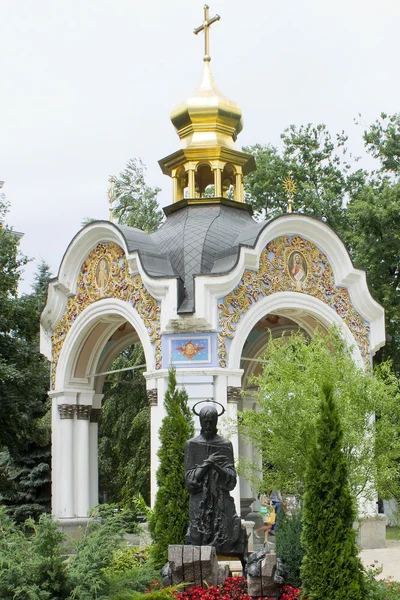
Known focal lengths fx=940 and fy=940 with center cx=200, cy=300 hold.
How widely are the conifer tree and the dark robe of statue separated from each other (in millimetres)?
1604

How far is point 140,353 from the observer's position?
23359mm

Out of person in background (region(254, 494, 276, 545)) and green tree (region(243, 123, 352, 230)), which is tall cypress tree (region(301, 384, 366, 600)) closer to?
person in background (region(254, 494, 276, 545))

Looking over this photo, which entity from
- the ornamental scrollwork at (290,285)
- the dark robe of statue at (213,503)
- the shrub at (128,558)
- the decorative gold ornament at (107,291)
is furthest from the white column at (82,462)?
the dark robe of statue at (213,503)

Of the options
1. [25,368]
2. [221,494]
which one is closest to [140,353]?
[25,368]

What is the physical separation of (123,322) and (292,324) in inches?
138

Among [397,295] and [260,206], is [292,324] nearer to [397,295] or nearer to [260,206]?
[397,295]

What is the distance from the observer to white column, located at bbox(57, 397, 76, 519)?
56.1ft

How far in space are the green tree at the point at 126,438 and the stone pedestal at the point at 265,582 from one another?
12515 millimetres

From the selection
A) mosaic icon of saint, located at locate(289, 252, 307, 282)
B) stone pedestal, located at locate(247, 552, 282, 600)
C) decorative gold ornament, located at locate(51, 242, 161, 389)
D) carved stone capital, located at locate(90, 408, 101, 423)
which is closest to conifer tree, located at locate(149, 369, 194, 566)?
stone pedestal, located at locate(247, 552, 282, 600)

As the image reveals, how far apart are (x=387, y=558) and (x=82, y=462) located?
6.01m

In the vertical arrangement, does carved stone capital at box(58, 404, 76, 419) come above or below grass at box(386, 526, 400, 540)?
above

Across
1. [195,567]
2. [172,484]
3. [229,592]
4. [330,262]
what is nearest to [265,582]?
[229,592]

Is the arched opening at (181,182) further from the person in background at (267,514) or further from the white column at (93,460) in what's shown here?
the person in background at (267,514)

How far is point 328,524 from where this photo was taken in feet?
29.9
